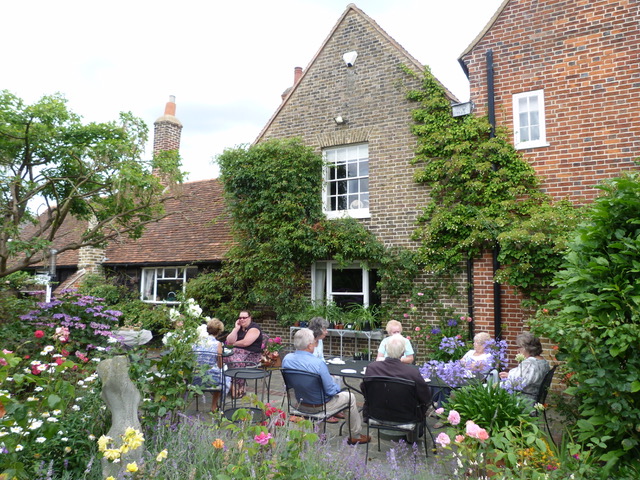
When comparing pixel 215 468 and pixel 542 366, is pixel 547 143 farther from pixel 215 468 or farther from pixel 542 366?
pixel 215 468

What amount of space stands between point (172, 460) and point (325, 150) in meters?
9.03

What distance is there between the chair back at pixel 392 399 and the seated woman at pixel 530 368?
52.1 inches

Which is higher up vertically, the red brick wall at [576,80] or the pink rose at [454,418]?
the red brick wall at [576,80]

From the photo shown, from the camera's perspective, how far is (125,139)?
28.3 ft

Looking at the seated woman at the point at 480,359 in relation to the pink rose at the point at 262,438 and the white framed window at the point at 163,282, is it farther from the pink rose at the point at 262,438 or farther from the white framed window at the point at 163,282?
the white framed window at the point at 163,282

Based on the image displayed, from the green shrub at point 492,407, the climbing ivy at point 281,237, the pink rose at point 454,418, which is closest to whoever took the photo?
the pink rose at point 454,418

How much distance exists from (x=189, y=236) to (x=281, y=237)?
5270 millimetres

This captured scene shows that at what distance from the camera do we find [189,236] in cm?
1454

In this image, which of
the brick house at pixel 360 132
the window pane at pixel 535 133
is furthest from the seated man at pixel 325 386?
the window pane at pixel 535 133

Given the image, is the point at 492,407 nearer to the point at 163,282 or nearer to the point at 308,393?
the point at 308,393

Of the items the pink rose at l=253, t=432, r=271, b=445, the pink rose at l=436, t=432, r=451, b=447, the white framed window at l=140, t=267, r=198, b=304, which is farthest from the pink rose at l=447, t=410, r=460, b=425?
the white framed window at l=140, t=267, r=198, b=304

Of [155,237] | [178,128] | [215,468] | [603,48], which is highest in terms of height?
[178,128]

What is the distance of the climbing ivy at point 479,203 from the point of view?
7.98 meters

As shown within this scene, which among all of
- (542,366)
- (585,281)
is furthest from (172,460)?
(542,366)
